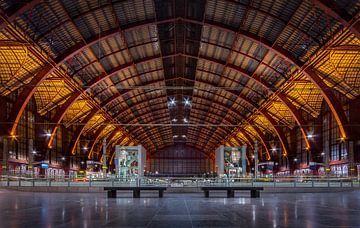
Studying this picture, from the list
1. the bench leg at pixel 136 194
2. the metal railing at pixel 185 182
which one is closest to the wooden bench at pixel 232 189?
the bench leg at pixel 136 194

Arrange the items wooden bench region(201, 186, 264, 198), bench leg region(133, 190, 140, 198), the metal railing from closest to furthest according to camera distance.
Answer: wooden bench region(201, 186, 264, 198), bench leg region(133, 190, 140, 198), the metal railing

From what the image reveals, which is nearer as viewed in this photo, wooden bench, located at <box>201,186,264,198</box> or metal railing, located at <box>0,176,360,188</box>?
wooden bench, located at <box>201,186,264,198</box>

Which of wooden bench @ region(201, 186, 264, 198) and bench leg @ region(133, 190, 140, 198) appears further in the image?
bench leg @ region(133, 190, 140, 198)

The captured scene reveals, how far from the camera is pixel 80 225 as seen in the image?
10703mm

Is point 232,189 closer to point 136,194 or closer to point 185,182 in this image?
point 136,194

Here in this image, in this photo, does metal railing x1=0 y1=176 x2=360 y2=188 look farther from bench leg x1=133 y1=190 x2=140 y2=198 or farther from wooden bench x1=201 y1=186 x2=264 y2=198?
wooden bench x1=201 y1=186 x2=264 y2=198

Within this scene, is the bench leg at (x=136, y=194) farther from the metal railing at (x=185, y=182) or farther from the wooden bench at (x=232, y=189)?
the metal railing at (x=185, y=182)

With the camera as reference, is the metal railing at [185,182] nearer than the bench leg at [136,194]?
No

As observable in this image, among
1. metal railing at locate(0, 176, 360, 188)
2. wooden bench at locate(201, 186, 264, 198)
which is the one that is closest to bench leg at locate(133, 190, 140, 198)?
wooden bench at locate(201, 186, 264, 198)

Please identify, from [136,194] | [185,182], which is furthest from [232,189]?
[185,182]

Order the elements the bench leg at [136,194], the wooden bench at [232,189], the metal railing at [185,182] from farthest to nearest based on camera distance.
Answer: the metal railing at [185,182] < the bench leg at [136,194] < the wooden bench at [232,189]

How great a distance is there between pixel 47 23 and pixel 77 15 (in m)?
2.91

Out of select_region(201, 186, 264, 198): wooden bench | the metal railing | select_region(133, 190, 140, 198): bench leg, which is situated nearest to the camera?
select_region(201, 186, 264, 198): wooden bench

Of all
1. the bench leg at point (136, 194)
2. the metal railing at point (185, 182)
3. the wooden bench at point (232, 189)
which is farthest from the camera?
the metal railing at point (185, 182)
